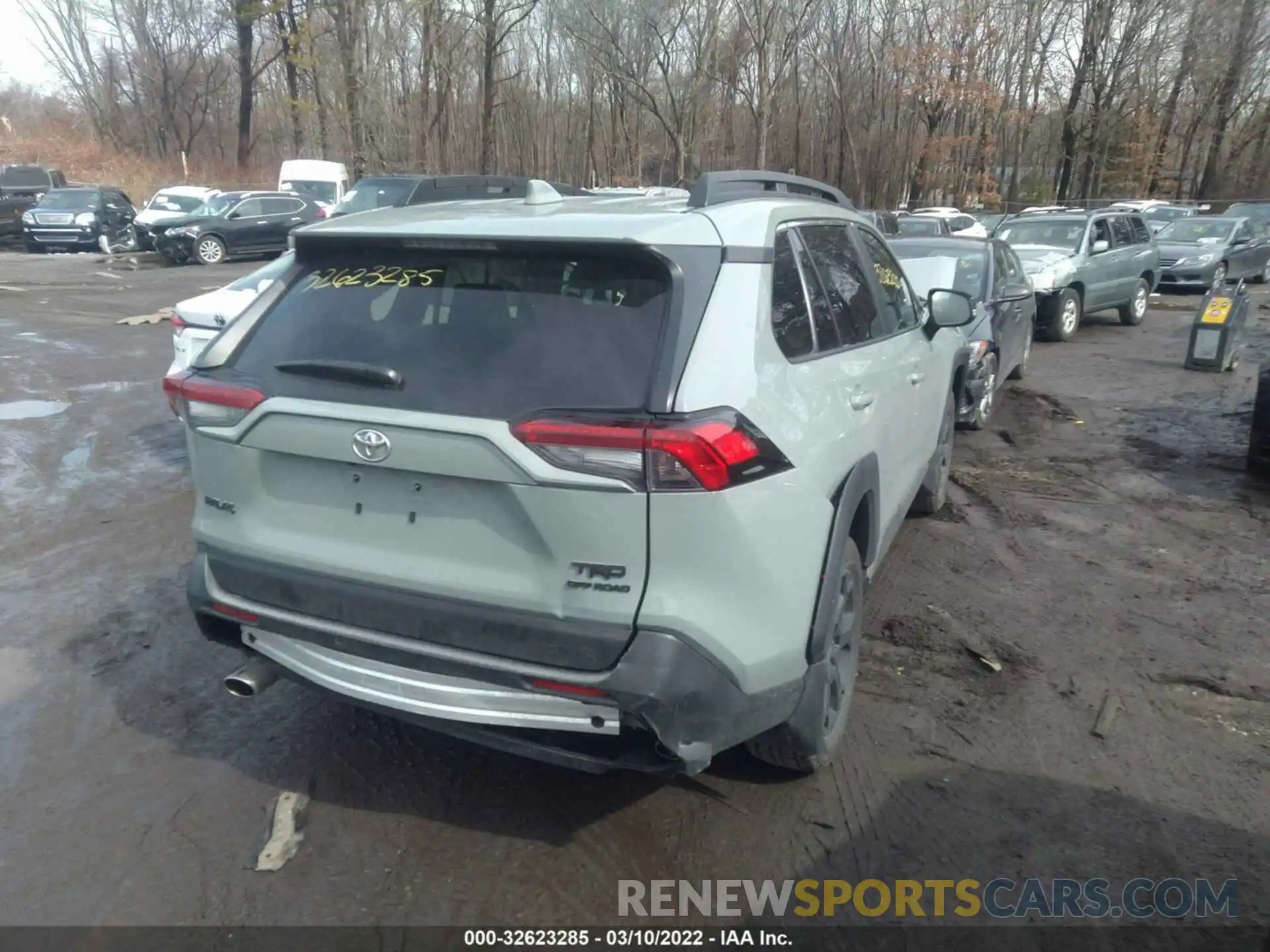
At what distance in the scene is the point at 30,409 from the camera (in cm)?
912

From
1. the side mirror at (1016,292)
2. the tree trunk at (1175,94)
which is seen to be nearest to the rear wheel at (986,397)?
the side mirror at (1016,292)

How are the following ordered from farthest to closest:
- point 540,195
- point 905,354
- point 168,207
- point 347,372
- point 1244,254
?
point 168,207
point 1244,254
point 905,354
point 540,195
point 347,372

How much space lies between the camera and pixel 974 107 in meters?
38.8

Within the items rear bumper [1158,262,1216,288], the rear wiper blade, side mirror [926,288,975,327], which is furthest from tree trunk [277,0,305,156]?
the rear wiper blade

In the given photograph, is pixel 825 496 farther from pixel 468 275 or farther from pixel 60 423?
pixel 60 423

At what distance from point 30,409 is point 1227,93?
48803 mm

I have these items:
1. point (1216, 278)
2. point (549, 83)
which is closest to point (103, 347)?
point (1216, 278)

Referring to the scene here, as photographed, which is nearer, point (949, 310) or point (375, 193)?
point (949, 310)

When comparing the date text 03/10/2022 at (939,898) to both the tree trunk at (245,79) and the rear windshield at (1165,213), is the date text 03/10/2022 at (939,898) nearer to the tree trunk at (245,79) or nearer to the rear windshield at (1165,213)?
the rear windshield at (1165,213)

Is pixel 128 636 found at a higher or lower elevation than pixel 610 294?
lower

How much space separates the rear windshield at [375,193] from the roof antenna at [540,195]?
14.0m

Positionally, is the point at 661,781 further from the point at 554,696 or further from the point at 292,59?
the point at 292,59

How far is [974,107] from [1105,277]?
89.2 feet

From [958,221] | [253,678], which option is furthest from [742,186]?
[958,221]
